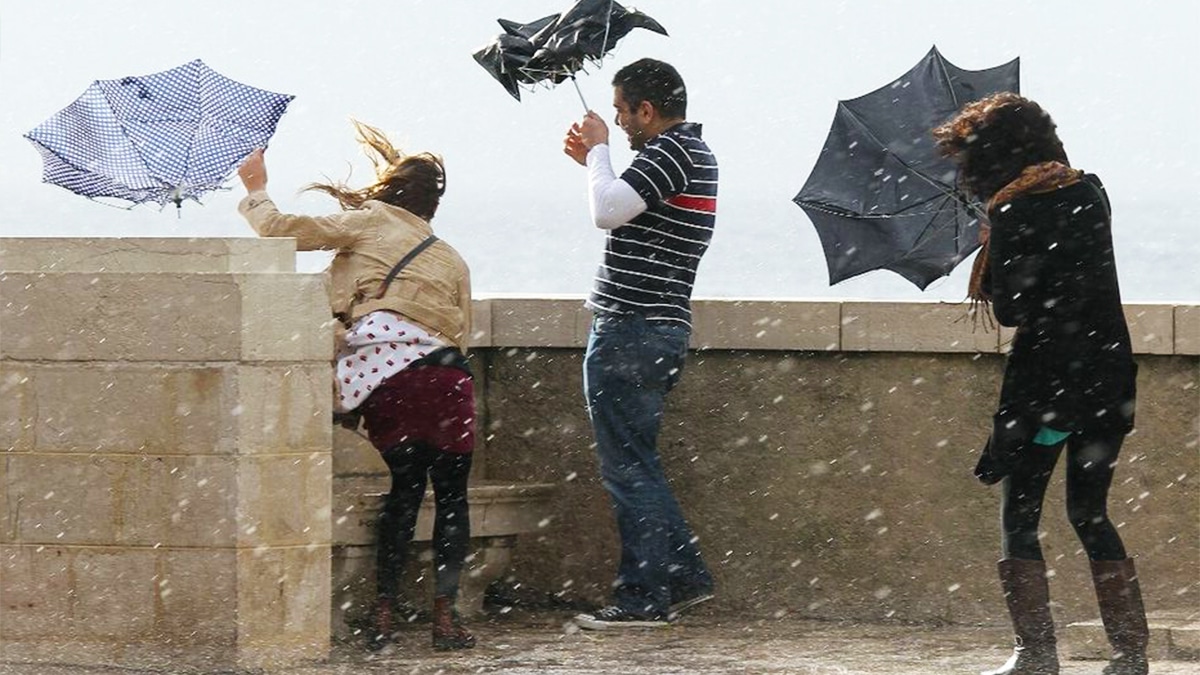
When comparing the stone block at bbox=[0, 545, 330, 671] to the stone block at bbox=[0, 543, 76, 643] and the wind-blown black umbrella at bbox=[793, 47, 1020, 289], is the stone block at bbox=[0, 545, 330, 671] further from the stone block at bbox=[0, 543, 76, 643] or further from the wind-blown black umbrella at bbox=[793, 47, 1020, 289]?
the wind-blown black umbrella at bbox=[793, 47, 1020, 289]

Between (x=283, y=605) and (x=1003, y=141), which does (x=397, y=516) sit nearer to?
(x=283, y=605)

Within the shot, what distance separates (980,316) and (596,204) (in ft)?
5.45

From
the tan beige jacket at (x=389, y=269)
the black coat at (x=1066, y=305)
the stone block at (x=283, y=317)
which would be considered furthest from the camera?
the tan beige jacket at (x=389, y=269)

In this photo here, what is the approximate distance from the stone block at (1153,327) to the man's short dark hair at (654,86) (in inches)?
73.7

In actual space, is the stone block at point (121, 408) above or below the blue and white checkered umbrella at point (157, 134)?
below

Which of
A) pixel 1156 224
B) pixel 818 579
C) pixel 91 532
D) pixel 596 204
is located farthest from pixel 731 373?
pixel 1156 224

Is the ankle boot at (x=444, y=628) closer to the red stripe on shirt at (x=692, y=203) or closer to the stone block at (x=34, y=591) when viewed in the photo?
the stone block at (x=34, y=591)

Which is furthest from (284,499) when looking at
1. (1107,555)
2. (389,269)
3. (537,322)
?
(1107,555)

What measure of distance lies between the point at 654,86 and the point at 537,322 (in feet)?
4.51

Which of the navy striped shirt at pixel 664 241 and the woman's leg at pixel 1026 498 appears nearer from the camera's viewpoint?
the woman's leg at pixel 1026 498

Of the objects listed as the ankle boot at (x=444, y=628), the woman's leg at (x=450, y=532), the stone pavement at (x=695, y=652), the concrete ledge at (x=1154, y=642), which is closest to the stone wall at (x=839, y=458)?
the stone pavement at (x=695, y=652)

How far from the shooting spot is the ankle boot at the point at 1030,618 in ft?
22.9

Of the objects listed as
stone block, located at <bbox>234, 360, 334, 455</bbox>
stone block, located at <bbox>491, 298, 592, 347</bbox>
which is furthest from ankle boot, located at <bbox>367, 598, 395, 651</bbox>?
stone block, located at <bbox>491, 298, 592, 347</bbox>

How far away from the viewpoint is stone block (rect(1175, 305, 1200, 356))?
8602 mm
